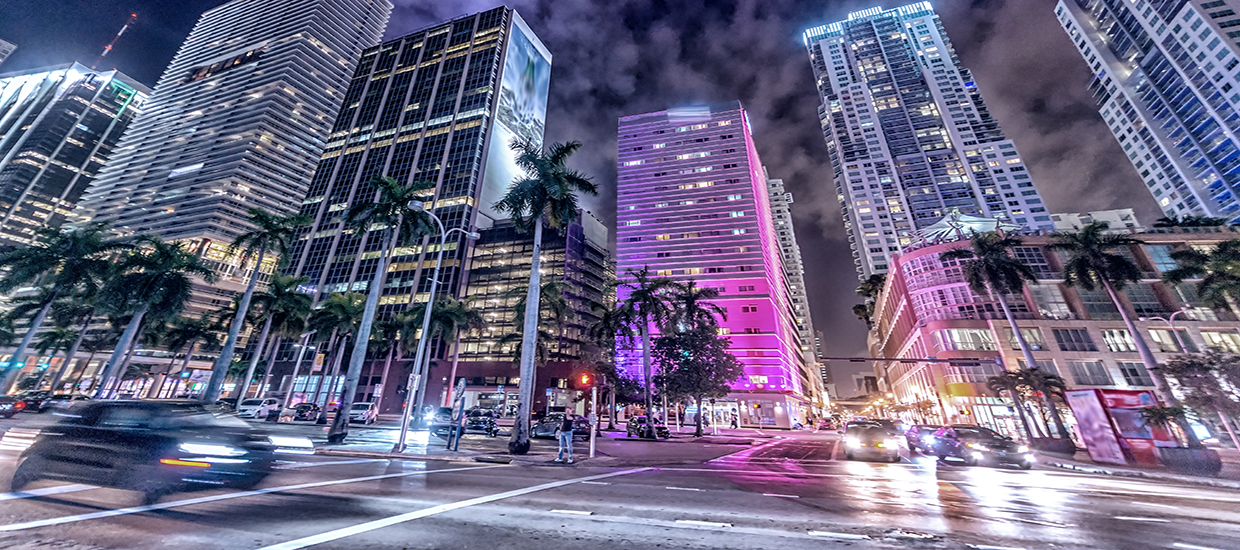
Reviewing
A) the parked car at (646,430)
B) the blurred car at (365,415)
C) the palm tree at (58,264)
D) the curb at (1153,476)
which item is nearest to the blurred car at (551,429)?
the parked car at (646,430)

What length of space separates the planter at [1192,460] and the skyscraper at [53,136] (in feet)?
759

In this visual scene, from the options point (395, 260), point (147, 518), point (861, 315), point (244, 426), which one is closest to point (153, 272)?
point (244, 426)

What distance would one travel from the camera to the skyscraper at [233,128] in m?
124

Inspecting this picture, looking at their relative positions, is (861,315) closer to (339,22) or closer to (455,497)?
(455,497)

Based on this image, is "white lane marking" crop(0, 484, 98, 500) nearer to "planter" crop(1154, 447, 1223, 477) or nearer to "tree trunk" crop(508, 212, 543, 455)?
"tree trunk" crop(508, 212, 543, 455)

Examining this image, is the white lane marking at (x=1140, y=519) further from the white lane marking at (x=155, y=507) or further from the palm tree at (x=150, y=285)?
the palm tree at (x=150, y=285)

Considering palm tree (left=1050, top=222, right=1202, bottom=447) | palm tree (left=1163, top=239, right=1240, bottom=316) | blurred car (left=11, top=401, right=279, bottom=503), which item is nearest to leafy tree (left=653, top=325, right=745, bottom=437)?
palm tree (left=1050, top=222, right=1202, bottom=447)

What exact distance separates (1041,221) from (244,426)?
162083 mm

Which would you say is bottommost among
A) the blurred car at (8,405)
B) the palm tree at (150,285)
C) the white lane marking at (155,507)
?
the white lane marking at (155,507)

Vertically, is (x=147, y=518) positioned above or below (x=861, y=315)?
below

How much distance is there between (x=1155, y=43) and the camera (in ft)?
322

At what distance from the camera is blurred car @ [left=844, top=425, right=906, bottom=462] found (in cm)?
1959

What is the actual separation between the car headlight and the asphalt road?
70 centimetres

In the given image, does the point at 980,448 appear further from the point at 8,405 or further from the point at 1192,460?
the point at 8,405
